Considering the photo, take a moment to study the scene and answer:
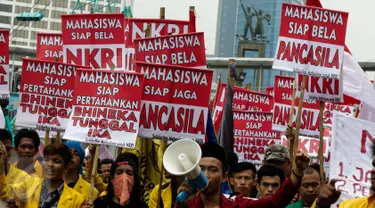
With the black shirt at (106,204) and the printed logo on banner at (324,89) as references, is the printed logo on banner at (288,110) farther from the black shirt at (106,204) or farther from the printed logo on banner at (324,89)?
the black shirt at (106,204)

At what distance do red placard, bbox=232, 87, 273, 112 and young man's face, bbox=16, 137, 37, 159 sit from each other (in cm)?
875

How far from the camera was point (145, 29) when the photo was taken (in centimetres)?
1548

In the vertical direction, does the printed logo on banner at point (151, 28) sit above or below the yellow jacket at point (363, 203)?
above

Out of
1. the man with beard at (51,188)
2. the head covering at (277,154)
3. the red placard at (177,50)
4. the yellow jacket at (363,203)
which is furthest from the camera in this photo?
the red placard at (177,50)

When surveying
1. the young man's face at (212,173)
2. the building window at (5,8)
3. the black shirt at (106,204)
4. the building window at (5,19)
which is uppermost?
the young man's face at (212,173)

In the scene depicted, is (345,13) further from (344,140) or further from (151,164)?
(344,140)

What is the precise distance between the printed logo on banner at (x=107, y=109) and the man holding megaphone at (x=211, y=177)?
158 inches

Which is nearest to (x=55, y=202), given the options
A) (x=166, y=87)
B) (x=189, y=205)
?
(x=189, y=205)

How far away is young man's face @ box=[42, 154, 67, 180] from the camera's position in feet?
30.6

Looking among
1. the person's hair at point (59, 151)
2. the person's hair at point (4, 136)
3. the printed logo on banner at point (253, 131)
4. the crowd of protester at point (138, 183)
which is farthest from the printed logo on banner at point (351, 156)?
the printed logo on banner at point (253, 131)

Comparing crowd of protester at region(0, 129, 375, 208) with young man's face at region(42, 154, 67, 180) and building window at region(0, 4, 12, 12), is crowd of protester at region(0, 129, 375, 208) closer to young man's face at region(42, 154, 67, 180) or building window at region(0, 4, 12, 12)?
young man's face at region(42, 154, 67, 180)

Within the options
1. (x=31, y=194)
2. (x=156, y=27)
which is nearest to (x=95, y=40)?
(x=156, y=27)

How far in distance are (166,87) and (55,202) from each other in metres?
3.12

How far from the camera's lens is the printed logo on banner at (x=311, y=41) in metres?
13.2
